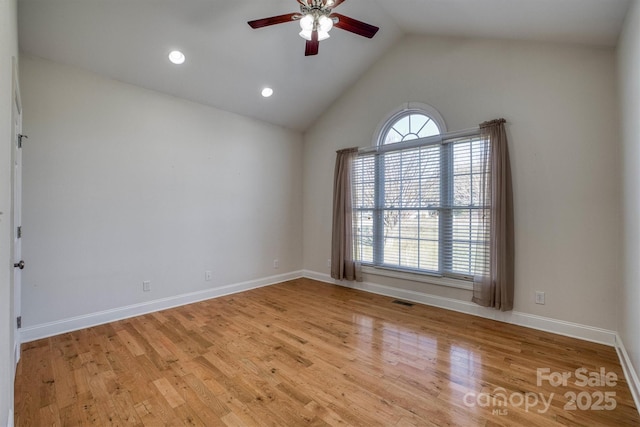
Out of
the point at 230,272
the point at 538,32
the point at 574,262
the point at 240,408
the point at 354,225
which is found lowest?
the point at 240,408

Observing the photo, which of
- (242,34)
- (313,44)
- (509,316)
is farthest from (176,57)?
(509,316)

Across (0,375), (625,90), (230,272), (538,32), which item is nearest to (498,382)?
(625,90)

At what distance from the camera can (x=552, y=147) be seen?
2982mm

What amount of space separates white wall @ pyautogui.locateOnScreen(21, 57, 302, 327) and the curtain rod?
1.83 m

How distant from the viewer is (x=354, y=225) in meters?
4.59

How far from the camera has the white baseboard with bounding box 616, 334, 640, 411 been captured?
1916mm

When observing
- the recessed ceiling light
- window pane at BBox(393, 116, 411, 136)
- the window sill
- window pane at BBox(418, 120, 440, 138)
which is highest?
the recessed ceiling light

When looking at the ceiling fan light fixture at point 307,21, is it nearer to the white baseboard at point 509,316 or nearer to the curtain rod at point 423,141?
the curtain rod at point 423,141

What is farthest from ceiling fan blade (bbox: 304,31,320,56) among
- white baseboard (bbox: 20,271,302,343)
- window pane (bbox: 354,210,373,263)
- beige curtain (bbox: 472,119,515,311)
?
white baseboard (bbox: 20,271,302,343)

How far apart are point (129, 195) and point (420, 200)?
370 cm

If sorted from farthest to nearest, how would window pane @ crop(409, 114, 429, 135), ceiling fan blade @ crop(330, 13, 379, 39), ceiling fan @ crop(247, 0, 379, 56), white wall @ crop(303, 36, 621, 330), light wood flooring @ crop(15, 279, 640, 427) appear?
window pane @ crop(409, 114, 429, 135)
white wall @ crop(303, 36, 621, 330)
ceiling fan blade @ crop(330, 13, 379, 39)
ceiling fan @ crop(247, 0, 379, 56)
light wood flooring @ crop(15, 279, 640, 427)

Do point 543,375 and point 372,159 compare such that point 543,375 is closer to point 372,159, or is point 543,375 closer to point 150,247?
point 372,159

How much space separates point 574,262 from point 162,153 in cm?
485

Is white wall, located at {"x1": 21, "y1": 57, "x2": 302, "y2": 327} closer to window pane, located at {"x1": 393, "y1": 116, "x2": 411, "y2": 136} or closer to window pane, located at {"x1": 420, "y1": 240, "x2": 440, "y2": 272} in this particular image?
window pane, located at {"x1": 393, "y1": 116, "x2": 411, "y2": 136}
